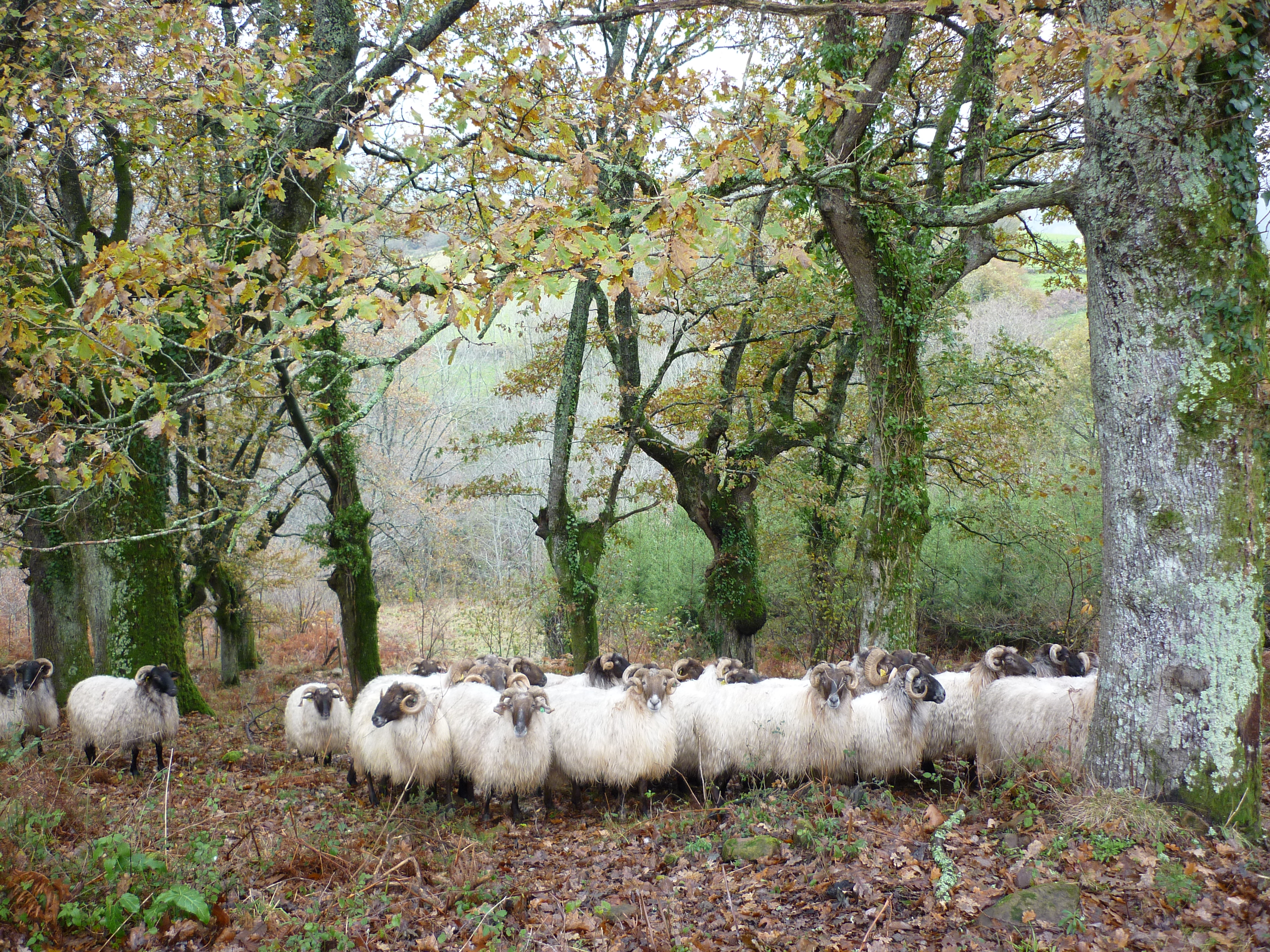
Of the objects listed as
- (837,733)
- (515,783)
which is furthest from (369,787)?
(837,733)

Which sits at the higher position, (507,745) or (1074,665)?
(1074,665)

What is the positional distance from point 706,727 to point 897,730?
1.94 meters

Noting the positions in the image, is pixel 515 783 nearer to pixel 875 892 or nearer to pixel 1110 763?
pixel 875 892

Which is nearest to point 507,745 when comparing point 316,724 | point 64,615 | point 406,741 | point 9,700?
point 406,741

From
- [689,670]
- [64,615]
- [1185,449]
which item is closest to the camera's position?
[1185,449]

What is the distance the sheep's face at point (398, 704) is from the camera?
8.12m

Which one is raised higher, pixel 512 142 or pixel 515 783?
pixel 512 142

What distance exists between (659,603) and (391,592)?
1006 centimetres

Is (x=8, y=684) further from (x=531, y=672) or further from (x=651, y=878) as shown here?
(x=651, y=878)

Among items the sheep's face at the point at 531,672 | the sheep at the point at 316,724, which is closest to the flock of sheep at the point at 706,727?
the sheep's face at the point at 531,672

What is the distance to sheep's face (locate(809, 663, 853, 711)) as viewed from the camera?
7934 mm

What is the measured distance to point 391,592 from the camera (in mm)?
24875

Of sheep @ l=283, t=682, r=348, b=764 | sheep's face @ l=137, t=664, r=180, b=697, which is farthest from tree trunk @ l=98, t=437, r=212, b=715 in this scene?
sheep @ l=283, t=682, r=348, b=764

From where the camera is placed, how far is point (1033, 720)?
7.34 meters
